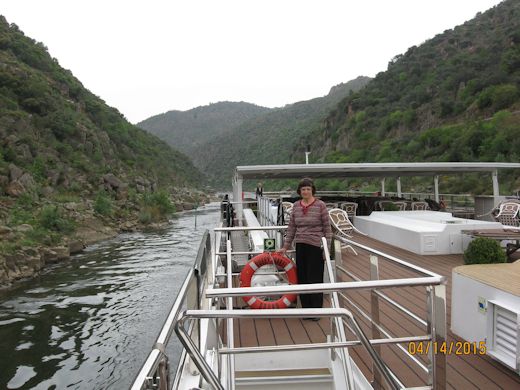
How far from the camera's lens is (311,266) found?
11.7ft

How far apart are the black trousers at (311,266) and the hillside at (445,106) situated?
24.1m

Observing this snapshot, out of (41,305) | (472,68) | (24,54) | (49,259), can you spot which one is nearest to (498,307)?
(41,305)

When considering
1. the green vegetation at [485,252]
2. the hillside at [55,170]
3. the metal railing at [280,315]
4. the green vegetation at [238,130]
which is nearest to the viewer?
the metal railing at [280,315]

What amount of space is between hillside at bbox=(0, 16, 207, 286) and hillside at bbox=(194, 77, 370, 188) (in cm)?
2558

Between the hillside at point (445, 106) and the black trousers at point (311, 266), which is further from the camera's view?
the hillside at point (445, 106)

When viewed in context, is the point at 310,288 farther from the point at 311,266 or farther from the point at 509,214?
the point at 509,214

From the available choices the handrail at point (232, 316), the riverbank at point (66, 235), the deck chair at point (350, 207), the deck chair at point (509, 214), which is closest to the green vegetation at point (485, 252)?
the handrail at point (232, 316)

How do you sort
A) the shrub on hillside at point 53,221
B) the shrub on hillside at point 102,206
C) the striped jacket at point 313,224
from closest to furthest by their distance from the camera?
the striped jacket at point 313,224 < the shrub on hillside at point 53,221 < the shrub on hillside at point 102,206

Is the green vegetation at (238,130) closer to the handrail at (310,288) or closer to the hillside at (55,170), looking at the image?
the hillside at (55,170)

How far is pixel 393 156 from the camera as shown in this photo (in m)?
40.2

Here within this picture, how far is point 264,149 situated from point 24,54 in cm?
4943

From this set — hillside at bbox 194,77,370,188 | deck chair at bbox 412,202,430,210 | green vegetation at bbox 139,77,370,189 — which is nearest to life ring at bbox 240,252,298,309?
deck chair at bbox 412,202,430,210

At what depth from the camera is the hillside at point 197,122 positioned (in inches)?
5157

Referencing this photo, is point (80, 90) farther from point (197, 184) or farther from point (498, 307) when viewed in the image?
point (498, 307)
